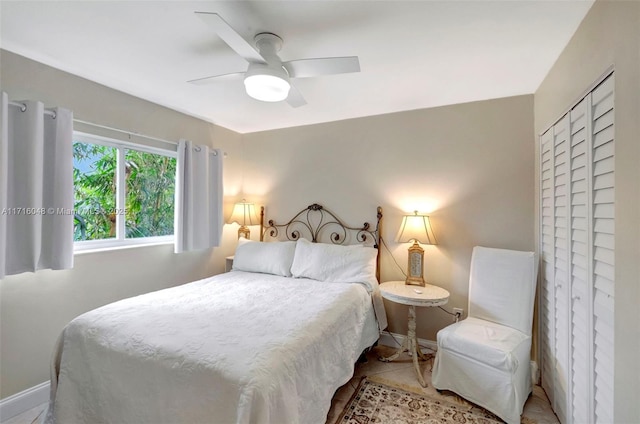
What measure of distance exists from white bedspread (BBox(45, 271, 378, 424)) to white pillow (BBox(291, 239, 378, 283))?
534 millimetres

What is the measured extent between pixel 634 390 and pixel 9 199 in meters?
3.39

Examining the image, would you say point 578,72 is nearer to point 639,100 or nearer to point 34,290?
point 639,100

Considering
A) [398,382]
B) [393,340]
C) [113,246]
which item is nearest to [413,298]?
[398,382]

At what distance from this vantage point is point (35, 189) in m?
1.88

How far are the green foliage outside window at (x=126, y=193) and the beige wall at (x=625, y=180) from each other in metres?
3.41

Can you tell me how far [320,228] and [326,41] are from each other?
205 centimetres

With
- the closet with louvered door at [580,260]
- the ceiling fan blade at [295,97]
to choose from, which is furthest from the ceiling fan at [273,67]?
the closet with louvered door at [580,260]

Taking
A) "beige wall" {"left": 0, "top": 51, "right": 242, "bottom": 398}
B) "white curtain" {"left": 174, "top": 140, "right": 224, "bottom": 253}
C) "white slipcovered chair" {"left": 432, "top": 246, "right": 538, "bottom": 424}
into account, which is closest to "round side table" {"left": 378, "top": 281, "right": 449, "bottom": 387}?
"white slipcovered chair" {"left": 432, "top": 246, "right": 538, "bottom": 424}

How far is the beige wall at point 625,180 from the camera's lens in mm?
998

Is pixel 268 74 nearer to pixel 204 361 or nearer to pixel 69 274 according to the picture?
pixel 204 361

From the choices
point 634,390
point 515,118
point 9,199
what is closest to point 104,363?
point 9,199

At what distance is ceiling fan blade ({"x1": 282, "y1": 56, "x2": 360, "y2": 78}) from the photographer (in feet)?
4.88

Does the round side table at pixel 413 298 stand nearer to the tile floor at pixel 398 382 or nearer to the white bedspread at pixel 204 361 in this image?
the tile floor at pixel 398 382

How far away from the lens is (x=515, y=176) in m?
2.43
